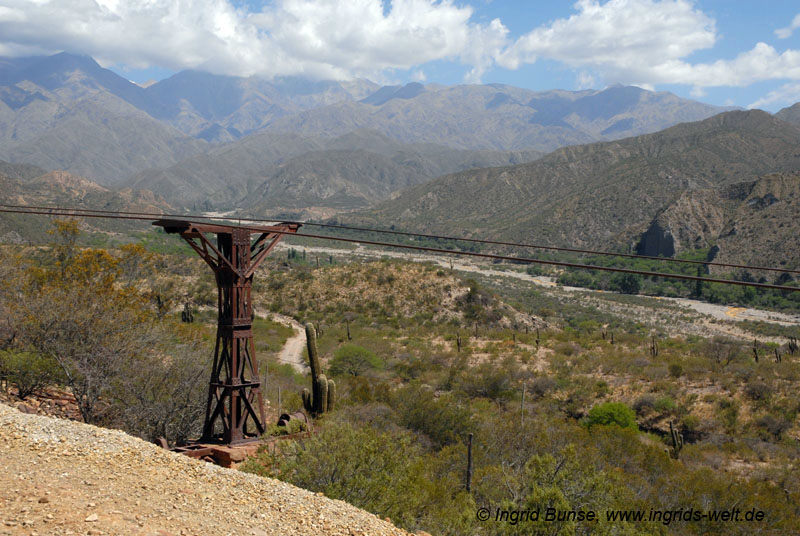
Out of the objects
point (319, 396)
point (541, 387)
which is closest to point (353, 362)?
point (541, 387)

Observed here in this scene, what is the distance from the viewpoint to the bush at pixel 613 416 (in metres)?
25.6

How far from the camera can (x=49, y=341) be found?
17.3 metres

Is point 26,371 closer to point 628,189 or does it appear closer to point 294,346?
point 294,346

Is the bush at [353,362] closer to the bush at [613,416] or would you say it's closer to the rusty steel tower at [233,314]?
the bush at [613,416]

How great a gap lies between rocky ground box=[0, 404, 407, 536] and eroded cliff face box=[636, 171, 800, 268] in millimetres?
87031

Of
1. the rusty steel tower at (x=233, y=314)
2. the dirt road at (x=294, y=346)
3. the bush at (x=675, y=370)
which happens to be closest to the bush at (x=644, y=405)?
the bush at (x=675, y=370)

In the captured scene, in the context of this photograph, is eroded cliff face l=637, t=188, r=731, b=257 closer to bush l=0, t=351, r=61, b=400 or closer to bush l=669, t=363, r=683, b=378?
bush l=669, t=363, r=683, b=378

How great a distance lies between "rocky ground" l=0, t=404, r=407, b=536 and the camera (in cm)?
628

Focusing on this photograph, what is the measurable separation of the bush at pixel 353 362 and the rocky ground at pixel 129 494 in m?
23.6

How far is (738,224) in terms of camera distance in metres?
96.9

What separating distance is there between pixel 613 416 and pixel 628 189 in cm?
12154

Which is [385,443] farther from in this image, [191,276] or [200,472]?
[191,276]

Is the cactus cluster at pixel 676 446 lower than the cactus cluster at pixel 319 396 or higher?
lower

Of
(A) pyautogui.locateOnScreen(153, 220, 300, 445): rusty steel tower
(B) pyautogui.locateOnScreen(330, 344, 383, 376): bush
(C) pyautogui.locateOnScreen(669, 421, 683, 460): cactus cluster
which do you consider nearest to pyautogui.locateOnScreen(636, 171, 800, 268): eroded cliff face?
(C) pyautogui.locateOnScreen(669, 421, 683, 460): cactus cluster
